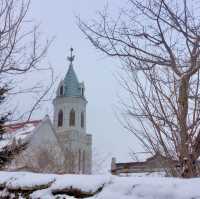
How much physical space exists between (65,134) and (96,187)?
33.4 meters

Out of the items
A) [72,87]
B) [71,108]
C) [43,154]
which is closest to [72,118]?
[71,108]

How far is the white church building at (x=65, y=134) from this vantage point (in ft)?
65.0

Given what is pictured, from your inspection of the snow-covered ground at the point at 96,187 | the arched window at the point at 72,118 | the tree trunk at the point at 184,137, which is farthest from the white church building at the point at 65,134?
the snow-covered ground at the point at 96,187

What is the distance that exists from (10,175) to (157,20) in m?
2.45

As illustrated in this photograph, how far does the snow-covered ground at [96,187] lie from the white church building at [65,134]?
14.6m

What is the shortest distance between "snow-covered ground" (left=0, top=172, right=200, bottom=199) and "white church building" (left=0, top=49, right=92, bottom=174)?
14.6m

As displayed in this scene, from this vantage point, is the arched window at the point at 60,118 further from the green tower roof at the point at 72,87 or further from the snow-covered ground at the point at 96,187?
the snow-covered ground at the point at 96,187

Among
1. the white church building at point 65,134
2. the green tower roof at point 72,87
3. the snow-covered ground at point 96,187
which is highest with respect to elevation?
the green tower roof at point 72,87

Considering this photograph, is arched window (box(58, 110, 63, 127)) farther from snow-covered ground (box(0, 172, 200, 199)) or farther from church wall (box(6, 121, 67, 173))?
snow-covered ground (box(0, 172, 200, 199))

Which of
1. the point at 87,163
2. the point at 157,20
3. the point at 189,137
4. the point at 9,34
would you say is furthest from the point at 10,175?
the point at 87,163

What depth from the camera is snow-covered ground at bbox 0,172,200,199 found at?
78.1 inches

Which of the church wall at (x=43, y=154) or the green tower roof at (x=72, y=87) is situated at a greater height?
the green tower roof at (x=72, y=87)

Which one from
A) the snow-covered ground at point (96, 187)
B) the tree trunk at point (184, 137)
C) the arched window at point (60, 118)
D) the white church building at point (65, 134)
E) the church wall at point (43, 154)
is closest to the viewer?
the snow-covered ground at point (96, 187)

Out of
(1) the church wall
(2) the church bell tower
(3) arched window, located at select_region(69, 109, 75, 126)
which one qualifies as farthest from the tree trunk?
(3) arched window, located at select_region(69, 109, 75, 126)
